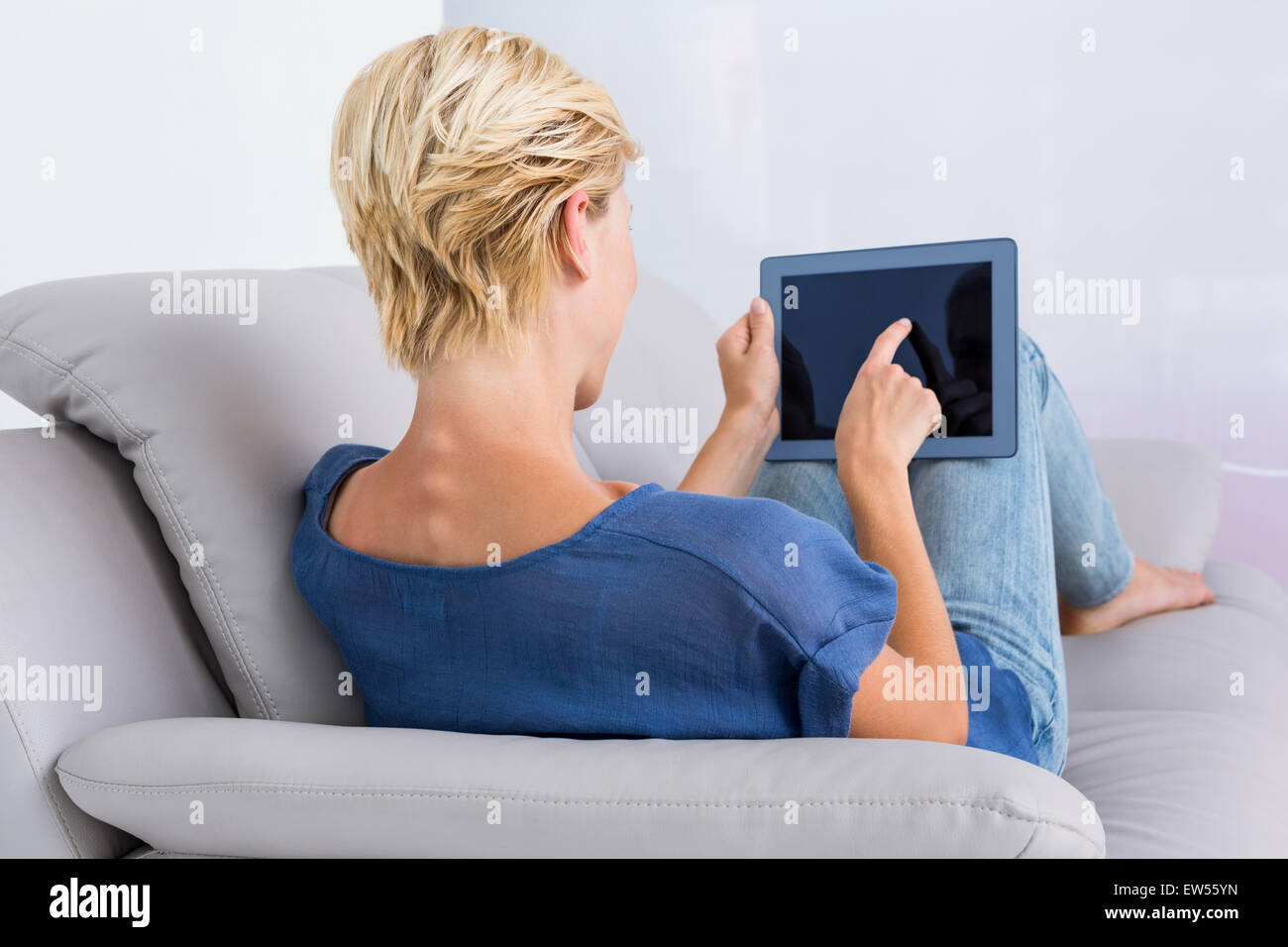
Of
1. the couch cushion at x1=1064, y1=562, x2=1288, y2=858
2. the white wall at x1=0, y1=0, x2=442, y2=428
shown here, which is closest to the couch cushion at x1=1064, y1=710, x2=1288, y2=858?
the couch cushion at x1=1064, y1=562, x2=1288, y2=858

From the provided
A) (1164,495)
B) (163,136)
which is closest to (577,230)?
(163,136)

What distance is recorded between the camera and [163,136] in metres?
1.75

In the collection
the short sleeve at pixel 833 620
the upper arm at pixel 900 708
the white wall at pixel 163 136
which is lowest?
the upper arm at pixel 900 708

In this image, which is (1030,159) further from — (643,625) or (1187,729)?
(643,625)

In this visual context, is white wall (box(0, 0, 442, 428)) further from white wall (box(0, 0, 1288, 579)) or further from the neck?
the neck

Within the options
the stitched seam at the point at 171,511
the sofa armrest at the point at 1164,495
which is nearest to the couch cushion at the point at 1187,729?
the sofa armrest at the point at 1164,495

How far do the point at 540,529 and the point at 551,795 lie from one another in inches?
7.4

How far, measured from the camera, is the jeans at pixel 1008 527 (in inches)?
41.4

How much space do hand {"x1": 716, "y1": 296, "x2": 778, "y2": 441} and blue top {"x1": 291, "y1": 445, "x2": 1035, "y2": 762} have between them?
0.42m

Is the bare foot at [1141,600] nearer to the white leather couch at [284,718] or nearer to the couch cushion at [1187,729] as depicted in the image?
the couch cushion at [1187,729]

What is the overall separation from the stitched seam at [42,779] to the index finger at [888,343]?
78 cm

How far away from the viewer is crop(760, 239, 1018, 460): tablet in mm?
1125

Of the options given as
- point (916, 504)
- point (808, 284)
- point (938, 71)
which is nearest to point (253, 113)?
point (808, 284)
